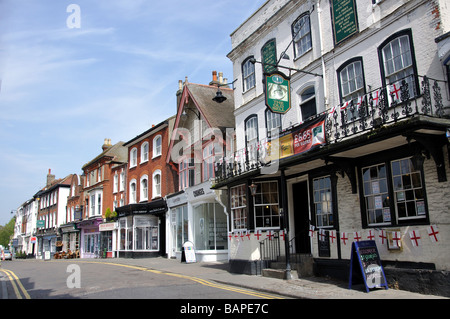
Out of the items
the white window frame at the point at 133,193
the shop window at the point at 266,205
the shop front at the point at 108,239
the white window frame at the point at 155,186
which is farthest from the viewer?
the shop front at the point at 108,239

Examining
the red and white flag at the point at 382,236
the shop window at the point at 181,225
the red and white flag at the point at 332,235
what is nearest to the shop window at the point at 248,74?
the red and white flag at the point at 332,235

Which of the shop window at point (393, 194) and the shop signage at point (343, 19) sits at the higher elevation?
the shop signage at point (343, 19)

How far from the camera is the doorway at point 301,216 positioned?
46.1 feet

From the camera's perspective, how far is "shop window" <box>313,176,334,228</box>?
12367 millimetres

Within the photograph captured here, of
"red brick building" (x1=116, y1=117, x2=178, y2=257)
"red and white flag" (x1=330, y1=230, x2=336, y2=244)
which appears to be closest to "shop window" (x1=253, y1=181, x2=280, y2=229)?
"red and white flag" (x1=330, y1=230, x2=336, y2=244)

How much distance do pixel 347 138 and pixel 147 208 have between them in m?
19.1

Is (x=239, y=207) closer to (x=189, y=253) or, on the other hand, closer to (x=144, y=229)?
(x=189, y=253)

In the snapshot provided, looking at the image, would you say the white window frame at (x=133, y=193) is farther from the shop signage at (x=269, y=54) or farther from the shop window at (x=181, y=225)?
the shop signage at (x=269, y=54)


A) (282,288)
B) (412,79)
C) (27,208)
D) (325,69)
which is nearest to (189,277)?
(282,288)

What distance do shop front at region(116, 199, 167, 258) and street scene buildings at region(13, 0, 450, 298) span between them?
346 centimetres

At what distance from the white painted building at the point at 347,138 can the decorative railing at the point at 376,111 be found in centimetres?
4

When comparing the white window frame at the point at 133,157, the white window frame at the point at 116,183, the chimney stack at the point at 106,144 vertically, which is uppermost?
the chimney stack at the point at 106,144
